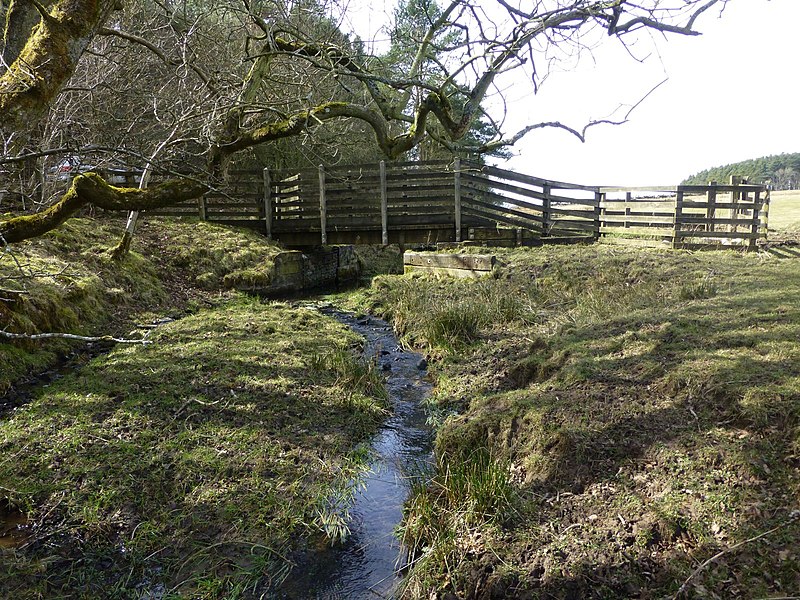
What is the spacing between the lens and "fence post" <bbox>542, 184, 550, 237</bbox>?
13.6 metres

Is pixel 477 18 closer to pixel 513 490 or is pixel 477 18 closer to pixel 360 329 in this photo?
pixel 360 329

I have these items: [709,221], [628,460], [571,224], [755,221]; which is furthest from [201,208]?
[628,460]

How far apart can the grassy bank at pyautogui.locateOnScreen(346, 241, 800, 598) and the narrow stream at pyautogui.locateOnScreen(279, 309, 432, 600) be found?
258 mm

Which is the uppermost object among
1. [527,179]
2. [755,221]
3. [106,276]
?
[527,179]

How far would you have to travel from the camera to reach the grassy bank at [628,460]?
9.51ft

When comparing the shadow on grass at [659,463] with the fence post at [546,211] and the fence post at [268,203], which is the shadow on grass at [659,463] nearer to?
the fence post at [546,211]

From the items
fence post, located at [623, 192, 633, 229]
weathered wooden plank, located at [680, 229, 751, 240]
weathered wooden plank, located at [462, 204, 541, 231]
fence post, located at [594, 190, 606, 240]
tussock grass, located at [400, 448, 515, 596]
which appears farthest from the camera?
weathered wooden plank, located at [462, 204, 541, 231]

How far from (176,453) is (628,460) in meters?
3.44

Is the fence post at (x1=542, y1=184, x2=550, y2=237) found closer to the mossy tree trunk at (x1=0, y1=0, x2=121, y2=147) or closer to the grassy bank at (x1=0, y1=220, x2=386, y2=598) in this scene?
the grassy bank at (x1=0, y1=220, x2=386, y2=598)

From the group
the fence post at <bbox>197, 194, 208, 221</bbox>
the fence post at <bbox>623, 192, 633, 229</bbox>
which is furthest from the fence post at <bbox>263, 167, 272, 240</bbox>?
the fence post at <bbox>623, 192, 633, 229</bbox>

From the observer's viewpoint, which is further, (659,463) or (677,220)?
(677,220)

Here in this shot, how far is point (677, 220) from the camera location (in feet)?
41.8

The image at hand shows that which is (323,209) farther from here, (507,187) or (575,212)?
(575,212)

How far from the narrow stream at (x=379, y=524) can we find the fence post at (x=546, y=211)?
821cm
